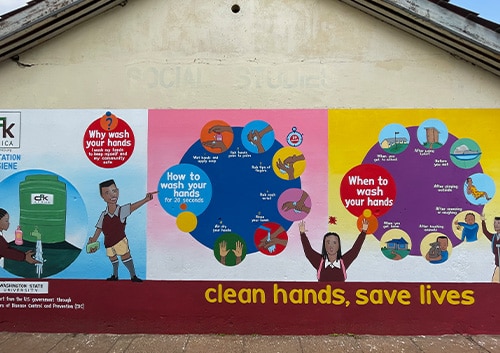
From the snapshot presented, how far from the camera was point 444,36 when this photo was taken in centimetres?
485

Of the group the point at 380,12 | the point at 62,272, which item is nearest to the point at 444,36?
the point at 380,12

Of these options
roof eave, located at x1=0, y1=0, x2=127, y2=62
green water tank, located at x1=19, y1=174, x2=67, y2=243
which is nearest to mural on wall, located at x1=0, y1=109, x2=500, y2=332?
green water tank, located at x1=19, y1=174, x2=67, y2=243

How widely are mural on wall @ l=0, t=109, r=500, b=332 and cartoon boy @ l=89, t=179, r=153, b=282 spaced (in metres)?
0.01

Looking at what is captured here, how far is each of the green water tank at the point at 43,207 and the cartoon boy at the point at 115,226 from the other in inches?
19.1

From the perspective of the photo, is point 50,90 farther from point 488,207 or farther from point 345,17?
point 488,207

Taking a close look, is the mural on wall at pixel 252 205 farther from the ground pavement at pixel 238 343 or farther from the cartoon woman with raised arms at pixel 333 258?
the ground pavement at pixel 238 343

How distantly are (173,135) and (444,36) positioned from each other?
140 inches

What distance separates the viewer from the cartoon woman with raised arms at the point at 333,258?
507 centimetres

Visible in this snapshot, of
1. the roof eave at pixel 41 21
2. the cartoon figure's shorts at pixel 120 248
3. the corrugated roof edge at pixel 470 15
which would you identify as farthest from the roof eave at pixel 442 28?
the cartoon figure's shorts at pixel 120 248

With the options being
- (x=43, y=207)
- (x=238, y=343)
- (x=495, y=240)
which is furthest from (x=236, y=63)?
(x=495, y=240)

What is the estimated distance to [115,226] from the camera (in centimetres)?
517

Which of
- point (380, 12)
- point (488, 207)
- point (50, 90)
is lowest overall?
point (488, 207)

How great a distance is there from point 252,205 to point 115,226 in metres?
1.78

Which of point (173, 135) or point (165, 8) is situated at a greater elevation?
point (165, 8)
